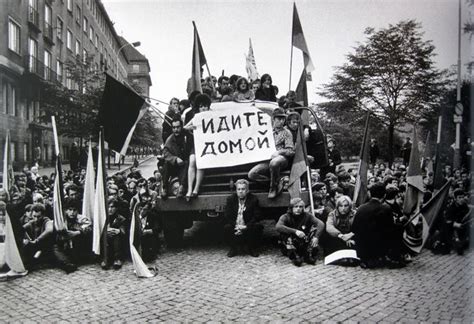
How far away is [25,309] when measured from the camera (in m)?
4.39

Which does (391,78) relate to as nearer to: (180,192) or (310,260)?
(310,260)

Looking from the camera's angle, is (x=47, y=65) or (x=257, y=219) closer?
(x=257, y=219)

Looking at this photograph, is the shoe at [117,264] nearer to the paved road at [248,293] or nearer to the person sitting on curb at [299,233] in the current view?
the paved road at [248,293]

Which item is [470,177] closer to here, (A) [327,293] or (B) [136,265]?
(A) [327,293]

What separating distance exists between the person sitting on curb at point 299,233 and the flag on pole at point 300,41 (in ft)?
12.4

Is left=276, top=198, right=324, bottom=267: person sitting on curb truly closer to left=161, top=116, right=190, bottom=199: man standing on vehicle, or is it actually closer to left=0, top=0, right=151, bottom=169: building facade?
left=161, top=116, right=190, bottom=199: man standing on vehicle

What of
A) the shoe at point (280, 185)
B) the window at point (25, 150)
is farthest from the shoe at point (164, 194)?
the window at point (25, 150)

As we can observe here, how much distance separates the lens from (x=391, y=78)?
9.27 metres

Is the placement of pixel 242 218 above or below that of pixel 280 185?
below

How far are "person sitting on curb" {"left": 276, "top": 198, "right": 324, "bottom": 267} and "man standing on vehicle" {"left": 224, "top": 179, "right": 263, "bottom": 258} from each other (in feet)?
1.44

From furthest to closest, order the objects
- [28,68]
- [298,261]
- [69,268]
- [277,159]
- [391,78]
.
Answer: [391,78] < [28,68] < [277,159] < [298,261] < [69,268]

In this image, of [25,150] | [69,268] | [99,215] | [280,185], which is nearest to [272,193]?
[280,185]

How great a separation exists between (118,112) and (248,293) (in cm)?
353

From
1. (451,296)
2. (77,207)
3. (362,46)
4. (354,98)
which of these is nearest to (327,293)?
(451,296)
